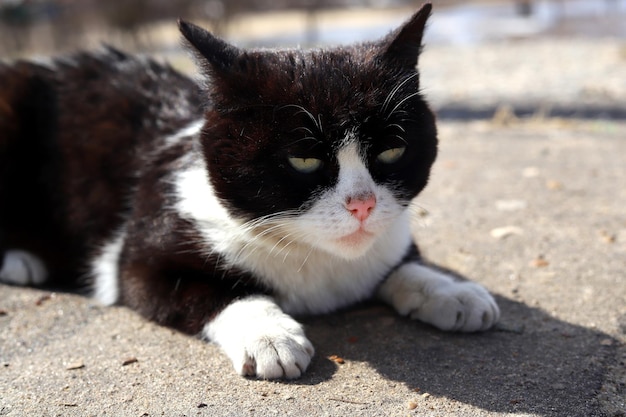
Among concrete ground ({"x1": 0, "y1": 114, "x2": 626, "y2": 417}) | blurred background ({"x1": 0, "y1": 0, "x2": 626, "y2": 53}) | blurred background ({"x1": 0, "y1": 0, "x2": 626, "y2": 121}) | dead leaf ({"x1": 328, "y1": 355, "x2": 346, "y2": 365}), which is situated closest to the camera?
concrete ground ({"x1": 0, "y1": 114, "x2": 626, "y2": 417})

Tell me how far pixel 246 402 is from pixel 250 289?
1.84 feet

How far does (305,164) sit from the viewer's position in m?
2.26

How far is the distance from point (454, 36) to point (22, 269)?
9.28m

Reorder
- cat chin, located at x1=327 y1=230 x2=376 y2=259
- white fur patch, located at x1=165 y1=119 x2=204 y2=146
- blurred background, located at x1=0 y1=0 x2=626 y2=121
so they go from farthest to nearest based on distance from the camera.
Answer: blurred background, located at x1=0 y1=0 x2=626 y2=121 → white fur patch, located at x1=165 y1=119 x2=204 y2=146 → cat chin, located at x1=327 y1=230 x2=376 y2=259

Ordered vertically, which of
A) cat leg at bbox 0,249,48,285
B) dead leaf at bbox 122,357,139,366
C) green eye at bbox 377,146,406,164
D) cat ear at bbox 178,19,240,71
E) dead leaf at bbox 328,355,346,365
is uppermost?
cat ear at bbox 178,19,240,71

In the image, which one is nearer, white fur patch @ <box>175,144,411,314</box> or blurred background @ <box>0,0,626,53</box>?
white fur patch @ <box>175,144,411,314</box>

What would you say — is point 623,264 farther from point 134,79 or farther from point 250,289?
point 134,79

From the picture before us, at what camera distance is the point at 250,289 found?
2.66m

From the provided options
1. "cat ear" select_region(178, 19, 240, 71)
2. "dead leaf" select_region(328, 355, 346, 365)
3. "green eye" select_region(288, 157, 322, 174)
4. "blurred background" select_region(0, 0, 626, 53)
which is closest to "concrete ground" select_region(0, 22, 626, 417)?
"dead leaf" select_region(328, 355, 346, 365)

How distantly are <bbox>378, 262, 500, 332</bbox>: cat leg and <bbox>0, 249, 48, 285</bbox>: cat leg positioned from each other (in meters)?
1.51

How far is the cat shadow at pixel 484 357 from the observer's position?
2.21m

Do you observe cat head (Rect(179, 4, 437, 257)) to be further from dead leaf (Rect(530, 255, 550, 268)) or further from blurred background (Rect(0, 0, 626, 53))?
blurred background (Rect(0, 0, 626, 53))

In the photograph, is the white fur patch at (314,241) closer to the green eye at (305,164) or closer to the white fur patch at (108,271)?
the green eye at (305,164)

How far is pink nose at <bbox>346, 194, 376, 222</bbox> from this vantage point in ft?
7.30
